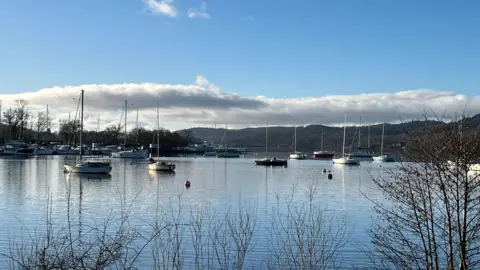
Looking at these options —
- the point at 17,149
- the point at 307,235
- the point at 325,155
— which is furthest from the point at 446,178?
the point at 325,155

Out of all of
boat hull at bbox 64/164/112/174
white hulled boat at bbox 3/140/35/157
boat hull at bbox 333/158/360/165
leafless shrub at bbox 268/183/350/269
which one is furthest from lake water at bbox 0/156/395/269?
white hulled boat at bbox 3/140/35/157

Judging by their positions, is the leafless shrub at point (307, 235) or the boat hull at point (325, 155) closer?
the leafless shrub at point (307, 235)

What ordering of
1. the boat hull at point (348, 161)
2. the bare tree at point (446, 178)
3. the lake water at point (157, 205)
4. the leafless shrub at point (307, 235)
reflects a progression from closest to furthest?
the bare tree at point (446, 178)
the leafless shrub at point (307, 235)
the lake water at point (157, 205)
the boat hull at point (348, 161)

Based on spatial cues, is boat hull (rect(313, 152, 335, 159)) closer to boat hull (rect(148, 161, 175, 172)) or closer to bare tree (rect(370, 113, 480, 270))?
boat hull (rect(148, 161, 175, 172))

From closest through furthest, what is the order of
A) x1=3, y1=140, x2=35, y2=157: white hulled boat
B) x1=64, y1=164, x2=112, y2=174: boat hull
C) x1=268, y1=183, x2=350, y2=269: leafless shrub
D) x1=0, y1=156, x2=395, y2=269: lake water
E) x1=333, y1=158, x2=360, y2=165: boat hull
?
x1=268, y1=183, x2=350, y2=269: leafless shrub, x1=0, y1=156, x2=395, y2=269: lake water, x1=64, y1=164, x2=112, y2=174: boat hull, x1=333, y1=158, x2=360, y2=165: boat hull, x1=3, y1=140, x2=35, y2=157: white hulled boat

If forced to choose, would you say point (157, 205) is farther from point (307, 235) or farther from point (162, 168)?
point (162, 168)

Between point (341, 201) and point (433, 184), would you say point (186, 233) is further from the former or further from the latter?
point (341, 201)

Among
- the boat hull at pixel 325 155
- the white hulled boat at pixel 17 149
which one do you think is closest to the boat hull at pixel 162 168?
the white hulled boat at pixel 17 149

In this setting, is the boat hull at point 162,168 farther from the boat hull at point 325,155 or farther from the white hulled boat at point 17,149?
the boat hull at point 325,155

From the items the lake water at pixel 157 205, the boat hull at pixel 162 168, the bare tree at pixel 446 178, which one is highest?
the bare tree at pixel 446 178

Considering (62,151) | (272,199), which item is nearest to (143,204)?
(272,199)

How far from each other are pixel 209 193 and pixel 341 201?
1231 cm

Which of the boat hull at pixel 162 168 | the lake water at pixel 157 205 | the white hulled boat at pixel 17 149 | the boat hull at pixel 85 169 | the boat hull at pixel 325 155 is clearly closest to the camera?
the lake water at pixel 157 205

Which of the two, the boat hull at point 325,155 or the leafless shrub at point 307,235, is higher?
the boat hull at point 325,155
